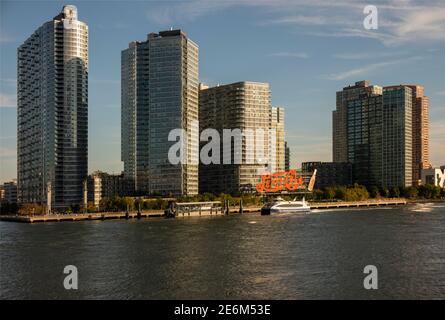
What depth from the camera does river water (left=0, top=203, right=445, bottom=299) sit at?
1807 inches

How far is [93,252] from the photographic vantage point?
68.9 m

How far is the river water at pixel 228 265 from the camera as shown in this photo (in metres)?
45.9

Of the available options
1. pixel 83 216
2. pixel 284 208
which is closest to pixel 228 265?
pixel 83 216

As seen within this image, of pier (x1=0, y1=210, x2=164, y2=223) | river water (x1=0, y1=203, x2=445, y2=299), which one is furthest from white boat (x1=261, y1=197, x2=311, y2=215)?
river water (x1=0, y1=203, x2=445, y2=299)

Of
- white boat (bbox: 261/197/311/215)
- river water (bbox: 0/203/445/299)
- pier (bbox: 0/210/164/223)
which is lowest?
pier (bbox: 0/210/164/223)

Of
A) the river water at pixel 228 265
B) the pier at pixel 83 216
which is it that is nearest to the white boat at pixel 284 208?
the pier at pixel 83 216

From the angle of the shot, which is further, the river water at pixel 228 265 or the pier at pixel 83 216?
the pier at pixel 83 216

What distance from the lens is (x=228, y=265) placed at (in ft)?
190

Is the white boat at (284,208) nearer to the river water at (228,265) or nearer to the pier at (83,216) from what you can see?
the pier at (83,216)

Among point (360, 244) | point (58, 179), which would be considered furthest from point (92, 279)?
point (58, 179)

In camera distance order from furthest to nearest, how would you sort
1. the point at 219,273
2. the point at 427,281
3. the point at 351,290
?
Result: the point at 219,273
the point at 427,281
the point at 351,290

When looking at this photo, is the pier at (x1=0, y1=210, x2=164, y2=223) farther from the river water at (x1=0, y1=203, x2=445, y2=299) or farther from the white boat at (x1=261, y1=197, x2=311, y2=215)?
the river water at (x1=0, y1=203, x2=445, y2=299)
